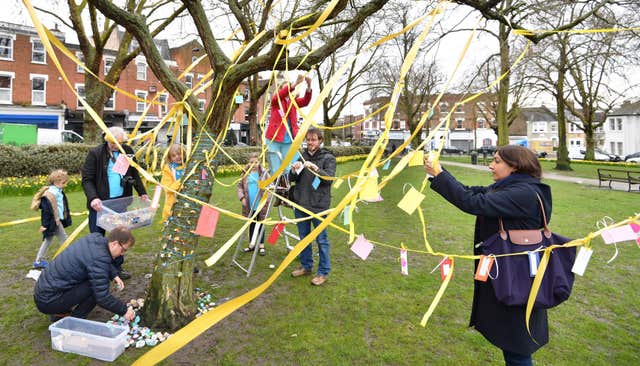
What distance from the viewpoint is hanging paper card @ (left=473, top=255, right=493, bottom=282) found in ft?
7.33

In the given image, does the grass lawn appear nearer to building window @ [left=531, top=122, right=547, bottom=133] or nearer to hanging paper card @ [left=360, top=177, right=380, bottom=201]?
hanging paper card @ [left=360, top=177, right=380, bottom=201]

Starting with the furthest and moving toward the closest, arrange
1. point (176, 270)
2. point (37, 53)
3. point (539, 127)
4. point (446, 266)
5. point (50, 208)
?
point (539, 127) → point (37, 53) → point (50, 208) → point (176, 270) → point (446, 266)

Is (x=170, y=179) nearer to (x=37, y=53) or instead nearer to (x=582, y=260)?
(x=582, y=260)

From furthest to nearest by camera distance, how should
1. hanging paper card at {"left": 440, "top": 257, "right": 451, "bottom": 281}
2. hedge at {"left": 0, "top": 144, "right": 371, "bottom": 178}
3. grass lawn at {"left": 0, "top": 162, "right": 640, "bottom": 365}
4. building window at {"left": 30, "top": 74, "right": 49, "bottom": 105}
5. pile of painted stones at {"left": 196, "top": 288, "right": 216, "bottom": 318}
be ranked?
building window at {"left": 30, "top": 74, "right": 49, "bottom": 105}
hedge at {"left": 0, "top": 144, "right": 371, "bottom": 178}
pile of painted stones at {"left": 196, "top": 288, "right": 216, "bottom": 318}
grass lawn at {"left": 0, "top": 162, "right": 640, "bottom": 365}
hanging paper card at {"left": 440, "top": 257, "right": 451, "bottom": 281}

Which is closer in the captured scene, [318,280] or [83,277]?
[83,277]

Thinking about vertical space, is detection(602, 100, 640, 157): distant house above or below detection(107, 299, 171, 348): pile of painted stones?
above

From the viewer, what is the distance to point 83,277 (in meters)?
3.08

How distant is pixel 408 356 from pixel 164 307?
214cm

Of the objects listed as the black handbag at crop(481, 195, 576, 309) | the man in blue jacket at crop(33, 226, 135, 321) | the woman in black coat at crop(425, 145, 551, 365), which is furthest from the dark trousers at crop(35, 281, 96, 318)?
the black handbag at crop(481, 195, 576, 309)

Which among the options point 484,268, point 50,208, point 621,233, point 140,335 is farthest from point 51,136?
point 621,233

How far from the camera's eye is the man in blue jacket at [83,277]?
299 centimetres

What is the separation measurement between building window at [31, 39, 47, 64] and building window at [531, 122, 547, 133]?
71365mm

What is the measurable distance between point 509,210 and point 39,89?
34.8 metres

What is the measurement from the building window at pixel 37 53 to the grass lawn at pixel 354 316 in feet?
93.4
